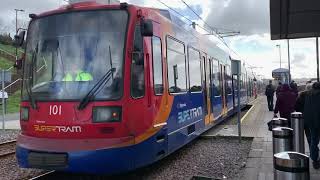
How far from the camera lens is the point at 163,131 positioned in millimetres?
8844

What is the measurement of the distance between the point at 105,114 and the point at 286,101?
18.2ft

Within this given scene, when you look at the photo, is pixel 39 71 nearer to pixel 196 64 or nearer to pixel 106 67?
pixel 106 67

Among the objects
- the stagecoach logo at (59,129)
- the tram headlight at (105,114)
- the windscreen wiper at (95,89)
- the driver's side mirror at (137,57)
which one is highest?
the driver's side mirror at (137,57)

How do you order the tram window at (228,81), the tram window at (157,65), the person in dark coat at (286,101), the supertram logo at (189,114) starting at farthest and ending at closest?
the tram window at (228,81)
the person in dark coat at (286,101)
the supertram logo at (189,114)
the tram window at (157,65)

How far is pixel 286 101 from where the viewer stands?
11391mm

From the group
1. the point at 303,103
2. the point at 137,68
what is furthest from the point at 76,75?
the point at 303,103

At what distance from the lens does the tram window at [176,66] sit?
378 inches

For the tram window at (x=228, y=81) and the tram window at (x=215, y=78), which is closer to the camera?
the tram window at (x=215, y=78)

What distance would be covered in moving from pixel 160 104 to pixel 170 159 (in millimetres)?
2320

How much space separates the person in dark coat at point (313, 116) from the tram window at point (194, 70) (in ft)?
11.3

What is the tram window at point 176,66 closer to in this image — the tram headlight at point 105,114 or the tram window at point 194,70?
the tram window at point 194,70

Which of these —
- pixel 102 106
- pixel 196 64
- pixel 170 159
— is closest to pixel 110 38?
pixel 102 106

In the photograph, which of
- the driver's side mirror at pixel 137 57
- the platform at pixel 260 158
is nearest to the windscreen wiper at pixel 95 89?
the driver's side mirror at pixel 137 57

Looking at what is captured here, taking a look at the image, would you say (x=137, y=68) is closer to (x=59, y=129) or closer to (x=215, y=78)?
(x=59, y=129)
